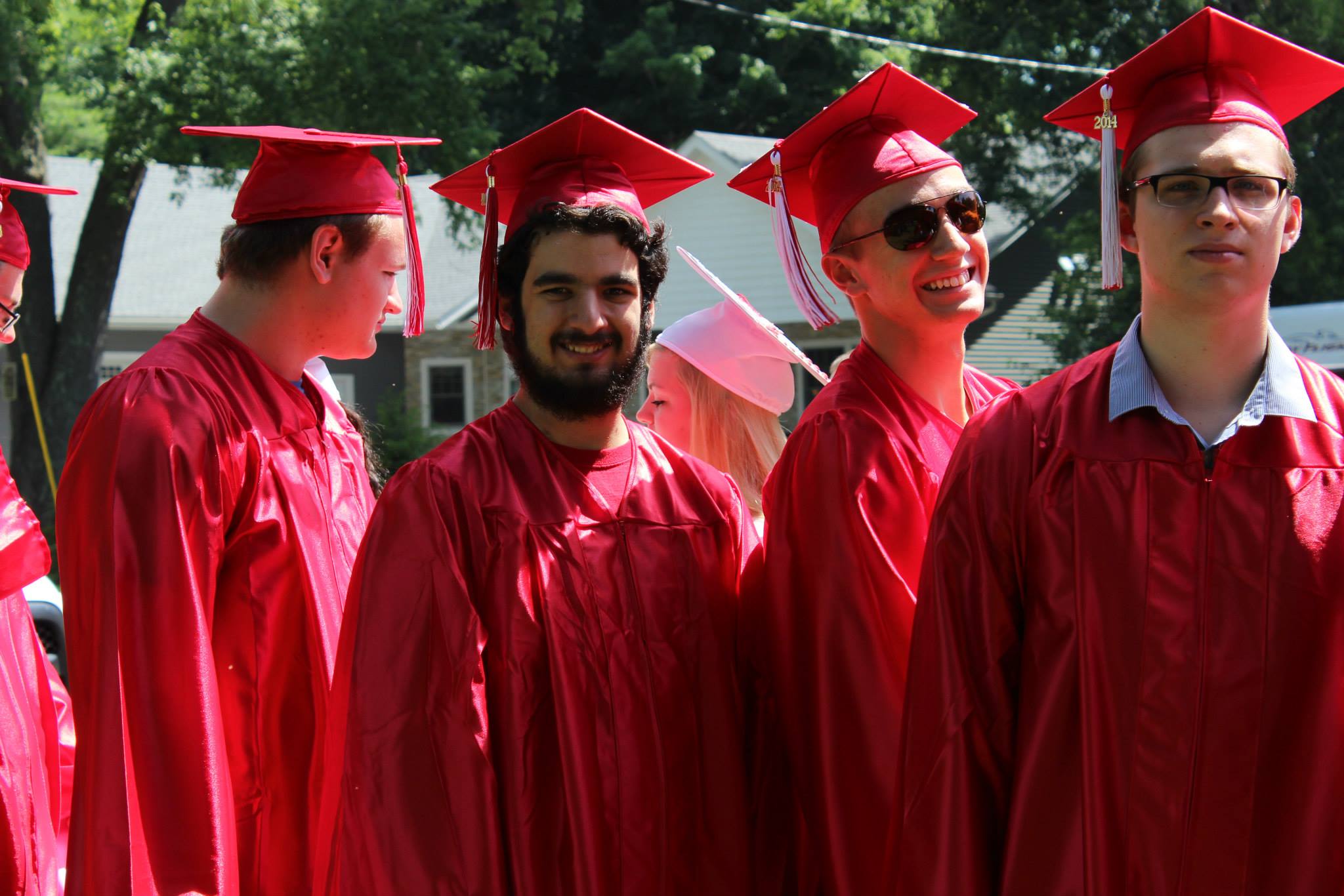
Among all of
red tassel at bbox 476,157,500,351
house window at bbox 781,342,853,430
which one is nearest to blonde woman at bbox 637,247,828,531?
red tassel at bbox 476,157,500,351

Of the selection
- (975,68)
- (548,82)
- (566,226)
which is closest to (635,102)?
(548,82)

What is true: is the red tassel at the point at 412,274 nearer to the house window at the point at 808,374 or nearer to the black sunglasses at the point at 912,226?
the black sunglasses at the point at 912,226

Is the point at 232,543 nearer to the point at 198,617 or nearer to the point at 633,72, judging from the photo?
the point at 198,617

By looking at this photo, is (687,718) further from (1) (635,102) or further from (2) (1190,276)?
(1) (635,102)

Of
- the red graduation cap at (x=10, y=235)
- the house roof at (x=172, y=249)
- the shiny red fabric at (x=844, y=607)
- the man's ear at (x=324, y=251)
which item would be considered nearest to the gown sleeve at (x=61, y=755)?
the red graduation cap at (x=10, y=235)

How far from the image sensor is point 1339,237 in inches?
616

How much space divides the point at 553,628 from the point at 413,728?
32cm

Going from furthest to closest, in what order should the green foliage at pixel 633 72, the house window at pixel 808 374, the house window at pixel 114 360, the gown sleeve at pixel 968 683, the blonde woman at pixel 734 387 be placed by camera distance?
1. the house window at pixel 114 360
2. the house window at pixel 808 374
3. the green foliage at pixel 633 72
4. the blonde woman at pixel 734 387
5. the gown sleeve at pixel 968 683

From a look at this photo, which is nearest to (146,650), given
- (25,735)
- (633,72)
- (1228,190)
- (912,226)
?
(25,735)

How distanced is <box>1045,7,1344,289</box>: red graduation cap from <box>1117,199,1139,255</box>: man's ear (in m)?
0.01

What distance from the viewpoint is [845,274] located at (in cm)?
311

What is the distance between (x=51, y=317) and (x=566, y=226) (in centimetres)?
1288

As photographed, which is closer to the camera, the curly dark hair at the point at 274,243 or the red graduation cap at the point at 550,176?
the red graduation cap at the point at 550,176

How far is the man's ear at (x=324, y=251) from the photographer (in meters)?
3.40
